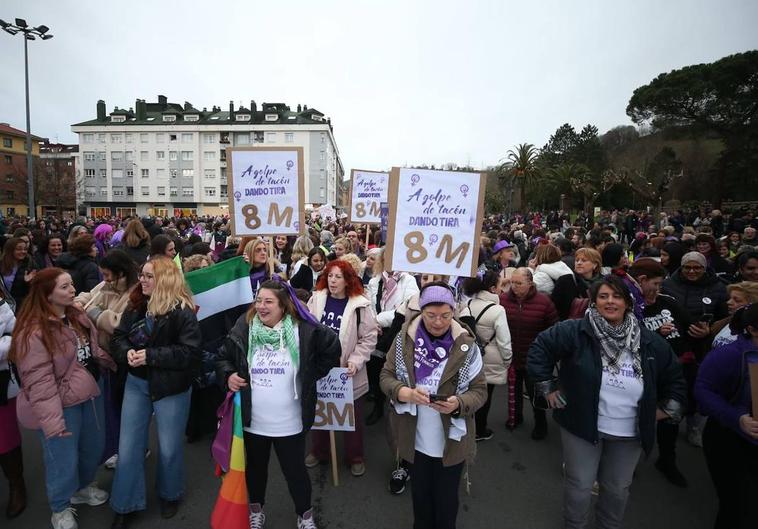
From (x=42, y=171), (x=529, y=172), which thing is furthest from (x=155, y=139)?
(x=529, y=172)

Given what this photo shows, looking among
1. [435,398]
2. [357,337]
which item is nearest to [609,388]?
[435,398]

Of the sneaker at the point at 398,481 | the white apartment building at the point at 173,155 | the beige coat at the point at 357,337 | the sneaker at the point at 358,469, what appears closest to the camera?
the sneaker at the point at 398,481

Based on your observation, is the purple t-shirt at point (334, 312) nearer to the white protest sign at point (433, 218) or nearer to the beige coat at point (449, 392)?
the white protest sign at point (433, 218)

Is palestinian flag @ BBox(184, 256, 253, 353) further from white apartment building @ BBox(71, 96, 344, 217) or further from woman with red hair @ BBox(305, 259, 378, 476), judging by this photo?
white apartment building @ BBox(71, 96, 344, 217)

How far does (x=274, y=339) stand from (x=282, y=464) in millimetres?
949

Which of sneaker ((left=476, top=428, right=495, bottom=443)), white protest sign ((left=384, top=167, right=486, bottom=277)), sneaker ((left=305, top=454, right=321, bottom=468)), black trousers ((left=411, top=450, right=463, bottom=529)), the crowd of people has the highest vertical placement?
white protest sign ((left=384, top=167, right=486, bottom=277))

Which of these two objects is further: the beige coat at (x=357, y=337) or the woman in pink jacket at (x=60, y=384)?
the beige coat at (x=357, y=337)

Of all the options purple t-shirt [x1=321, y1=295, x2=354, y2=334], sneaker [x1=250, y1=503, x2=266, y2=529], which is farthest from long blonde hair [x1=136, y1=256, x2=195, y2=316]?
sneaker [x1=250, y1=503, x2=266, y2=529]

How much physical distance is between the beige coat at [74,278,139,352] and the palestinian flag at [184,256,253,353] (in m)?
0.60

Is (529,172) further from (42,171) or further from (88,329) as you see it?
(42,171)

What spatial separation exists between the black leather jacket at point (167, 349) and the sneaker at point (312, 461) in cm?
160

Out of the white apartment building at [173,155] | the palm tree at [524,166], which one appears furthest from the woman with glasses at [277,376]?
the white apartment building at [173,155]

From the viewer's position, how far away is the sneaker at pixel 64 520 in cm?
312

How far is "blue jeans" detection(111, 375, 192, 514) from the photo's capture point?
319 centimetres
